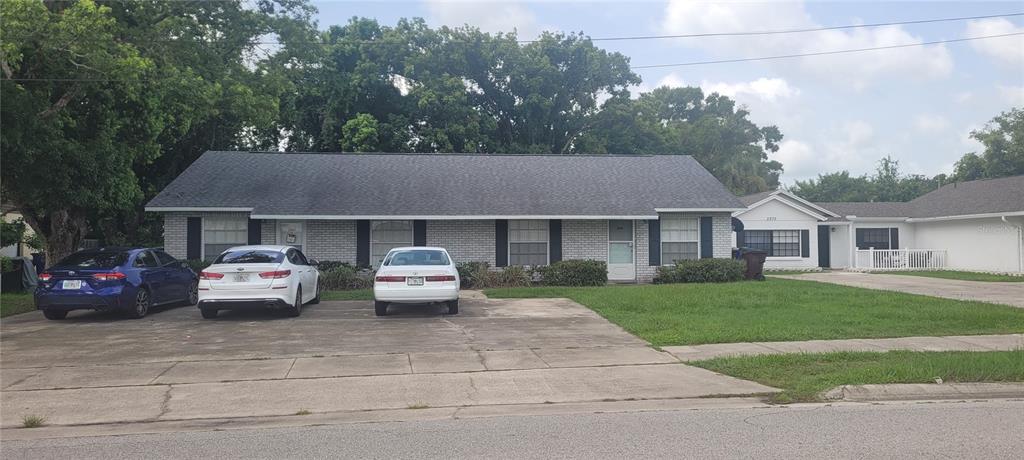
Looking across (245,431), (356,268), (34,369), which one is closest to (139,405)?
(245,431)

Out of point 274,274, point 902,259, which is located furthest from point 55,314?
point 902,259

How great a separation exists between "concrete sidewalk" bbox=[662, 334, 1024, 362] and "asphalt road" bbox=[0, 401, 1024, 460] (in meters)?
3.17

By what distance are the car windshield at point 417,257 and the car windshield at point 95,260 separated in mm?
5435

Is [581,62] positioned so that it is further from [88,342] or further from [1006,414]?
[1006,414]

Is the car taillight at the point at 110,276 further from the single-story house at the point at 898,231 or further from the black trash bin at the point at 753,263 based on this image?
the single-story house at the point at 898,231

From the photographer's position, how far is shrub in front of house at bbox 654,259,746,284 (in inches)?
883

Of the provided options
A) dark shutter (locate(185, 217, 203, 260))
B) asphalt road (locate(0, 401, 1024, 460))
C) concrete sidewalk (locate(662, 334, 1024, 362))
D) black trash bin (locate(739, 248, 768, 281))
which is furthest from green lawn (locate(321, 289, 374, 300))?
black trash bin (locate(739, 248, 768, 281))

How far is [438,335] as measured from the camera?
501 inches

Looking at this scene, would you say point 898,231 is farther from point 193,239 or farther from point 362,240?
point 193,239

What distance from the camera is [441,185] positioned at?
24.5m

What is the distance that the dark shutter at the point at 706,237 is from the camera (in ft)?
77.9

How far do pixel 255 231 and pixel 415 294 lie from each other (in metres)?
9.81

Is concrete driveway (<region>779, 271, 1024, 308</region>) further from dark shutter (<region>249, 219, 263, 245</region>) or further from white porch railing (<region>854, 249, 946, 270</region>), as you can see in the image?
dark shutter (<region>249, 219, 263, 245</region>)

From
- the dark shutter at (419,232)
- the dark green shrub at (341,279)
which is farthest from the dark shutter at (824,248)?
the dark green shrub at (341,279)
